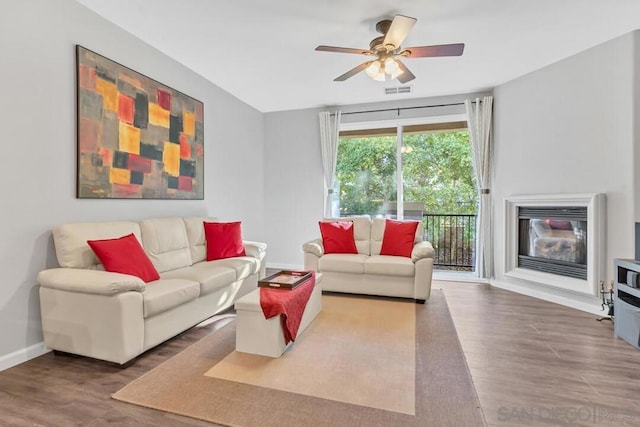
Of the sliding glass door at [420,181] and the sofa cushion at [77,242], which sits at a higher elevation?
the sliding glass door at [420,181]

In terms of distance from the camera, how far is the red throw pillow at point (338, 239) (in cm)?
422

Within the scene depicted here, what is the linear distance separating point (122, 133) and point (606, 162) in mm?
4835

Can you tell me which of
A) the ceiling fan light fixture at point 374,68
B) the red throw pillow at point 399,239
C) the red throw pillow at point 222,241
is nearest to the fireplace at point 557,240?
the red throw pillow at point 399,239

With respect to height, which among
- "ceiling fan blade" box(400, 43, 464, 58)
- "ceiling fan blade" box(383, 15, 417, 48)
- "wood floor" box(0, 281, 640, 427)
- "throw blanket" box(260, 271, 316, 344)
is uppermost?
"ceiling fan blade" box(383, 15, 417, 48)

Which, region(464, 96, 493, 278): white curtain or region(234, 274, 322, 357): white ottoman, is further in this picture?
region(464, 96, 493, 278): white curtain

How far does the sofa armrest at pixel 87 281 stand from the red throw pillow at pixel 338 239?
7.92ft

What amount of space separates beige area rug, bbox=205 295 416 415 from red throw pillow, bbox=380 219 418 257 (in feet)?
3.47

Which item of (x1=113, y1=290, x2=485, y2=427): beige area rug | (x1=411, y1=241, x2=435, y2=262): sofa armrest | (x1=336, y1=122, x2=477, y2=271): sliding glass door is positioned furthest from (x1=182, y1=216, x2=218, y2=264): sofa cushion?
(x1=336, y1=122, x2=477, y2=271): sliding glass door

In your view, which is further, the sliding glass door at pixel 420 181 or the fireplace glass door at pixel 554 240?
the sliding glass door at pixel 420 181

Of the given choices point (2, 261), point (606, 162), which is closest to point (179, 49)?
point (2, 261)

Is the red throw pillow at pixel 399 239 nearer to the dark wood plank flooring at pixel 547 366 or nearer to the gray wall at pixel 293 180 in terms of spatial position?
the dark wood plank flooring at pixel 547 366

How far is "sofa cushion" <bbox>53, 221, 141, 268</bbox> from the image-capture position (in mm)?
2398

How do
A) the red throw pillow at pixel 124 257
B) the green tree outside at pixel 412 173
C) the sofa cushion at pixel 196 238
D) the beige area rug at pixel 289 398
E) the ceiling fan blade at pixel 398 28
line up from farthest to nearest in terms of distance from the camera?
1. the green tree outside at pixel 412 173
2. the sofa cushion at pixel 196 238
3. the red throw pillow at pixel 124 257
4. the ceiling fan blade at pixel 398 28
5. the beige area rug at pixel 289 398

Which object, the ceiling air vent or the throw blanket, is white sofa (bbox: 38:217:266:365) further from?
the ceiling air vent
